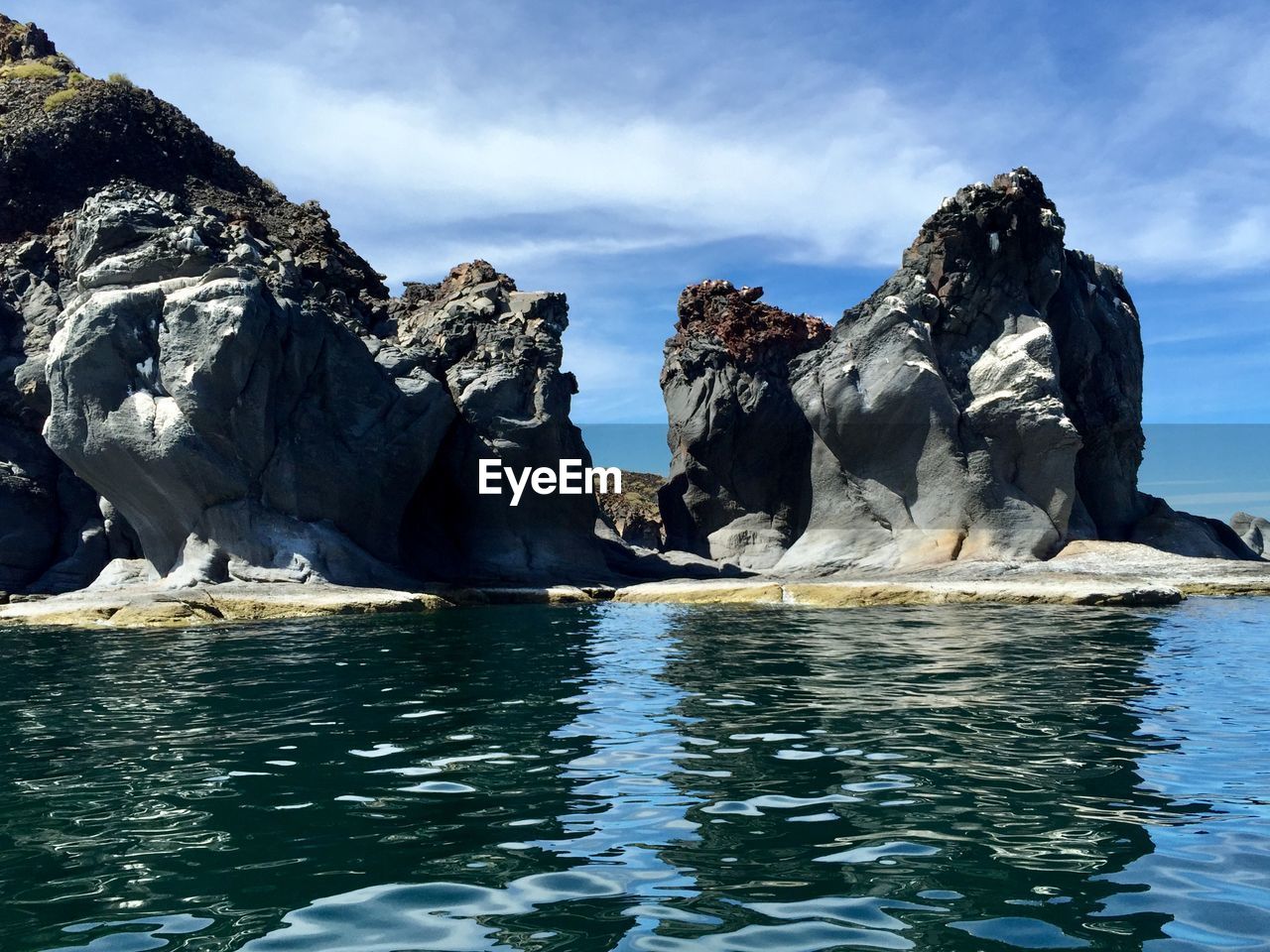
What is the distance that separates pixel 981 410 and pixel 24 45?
238 feet

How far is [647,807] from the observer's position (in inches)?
307

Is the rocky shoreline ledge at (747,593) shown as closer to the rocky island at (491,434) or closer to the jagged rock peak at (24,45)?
the rocky island at (491,434)

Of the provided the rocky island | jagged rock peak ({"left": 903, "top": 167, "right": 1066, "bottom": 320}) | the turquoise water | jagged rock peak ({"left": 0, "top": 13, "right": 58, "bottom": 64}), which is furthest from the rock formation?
the turquoise water

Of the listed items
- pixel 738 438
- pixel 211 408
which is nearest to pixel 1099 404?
pixel 738 438

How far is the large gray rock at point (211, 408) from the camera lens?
34.8m

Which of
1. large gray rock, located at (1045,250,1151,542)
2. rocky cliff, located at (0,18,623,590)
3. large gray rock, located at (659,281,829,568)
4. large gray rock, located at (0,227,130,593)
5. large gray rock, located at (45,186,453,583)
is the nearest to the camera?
large gray rock, located at (45,186,453,583)

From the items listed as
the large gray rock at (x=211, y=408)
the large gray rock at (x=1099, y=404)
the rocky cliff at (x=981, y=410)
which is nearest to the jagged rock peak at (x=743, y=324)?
the rocky cliff at (x=981, y=410)

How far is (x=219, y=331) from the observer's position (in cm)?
3522

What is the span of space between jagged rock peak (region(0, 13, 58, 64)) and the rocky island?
74.9ft

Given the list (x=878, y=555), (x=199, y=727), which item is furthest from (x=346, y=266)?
(x=199, y=727)

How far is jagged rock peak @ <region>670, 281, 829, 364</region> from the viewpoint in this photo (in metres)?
56.2

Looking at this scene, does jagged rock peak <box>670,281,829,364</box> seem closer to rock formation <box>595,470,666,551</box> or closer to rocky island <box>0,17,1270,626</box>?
rocky island <box>0,17,1270,626</box>

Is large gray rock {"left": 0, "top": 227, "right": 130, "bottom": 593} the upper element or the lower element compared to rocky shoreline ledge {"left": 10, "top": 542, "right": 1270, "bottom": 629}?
upper

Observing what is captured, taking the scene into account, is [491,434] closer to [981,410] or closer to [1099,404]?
[981,410]
